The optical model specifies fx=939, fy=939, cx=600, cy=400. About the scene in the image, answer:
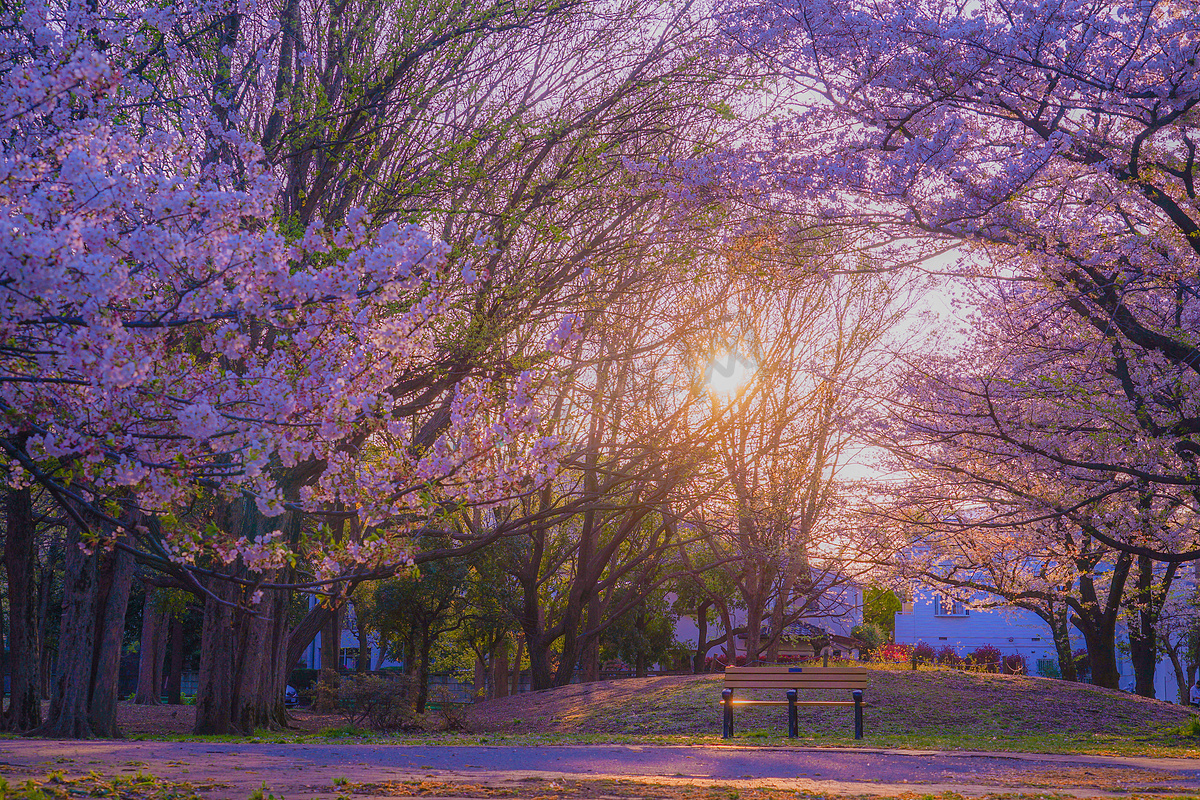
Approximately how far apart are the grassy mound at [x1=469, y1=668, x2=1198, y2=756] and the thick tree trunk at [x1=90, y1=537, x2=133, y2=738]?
230 inches

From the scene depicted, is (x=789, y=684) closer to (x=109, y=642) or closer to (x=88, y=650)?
(x=109, y=642)

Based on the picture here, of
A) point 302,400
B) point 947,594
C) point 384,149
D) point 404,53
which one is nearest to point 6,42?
point 302,400

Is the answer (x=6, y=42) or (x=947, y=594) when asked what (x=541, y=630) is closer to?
(x=947, y=594)

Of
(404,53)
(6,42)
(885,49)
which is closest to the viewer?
(6,42)

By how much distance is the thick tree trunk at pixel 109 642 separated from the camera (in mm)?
13266

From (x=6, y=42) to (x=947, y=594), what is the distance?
73.0ft

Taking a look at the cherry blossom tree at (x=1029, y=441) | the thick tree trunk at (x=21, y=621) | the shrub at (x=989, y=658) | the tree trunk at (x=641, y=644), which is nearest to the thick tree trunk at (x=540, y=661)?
the tree trunk at (x=641, y=644)

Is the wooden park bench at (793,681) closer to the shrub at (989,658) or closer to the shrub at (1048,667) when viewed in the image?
the shrub at (989,658)

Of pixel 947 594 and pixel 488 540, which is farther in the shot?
pixel 947 594

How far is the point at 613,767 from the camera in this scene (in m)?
8.21

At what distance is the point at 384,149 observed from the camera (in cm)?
1102

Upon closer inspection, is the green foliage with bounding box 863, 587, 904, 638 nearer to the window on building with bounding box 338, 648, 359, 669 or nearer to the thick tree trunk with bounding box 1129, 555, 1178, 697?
the thick tree trunk with bounding box 1129, 555, 1178, 697

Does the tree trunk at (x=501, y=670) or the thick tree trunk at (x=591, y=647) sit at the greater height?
the thick tree trunk at (x=591, y=647)

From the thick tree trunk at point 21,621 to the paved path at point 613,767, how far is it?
7.01 m
